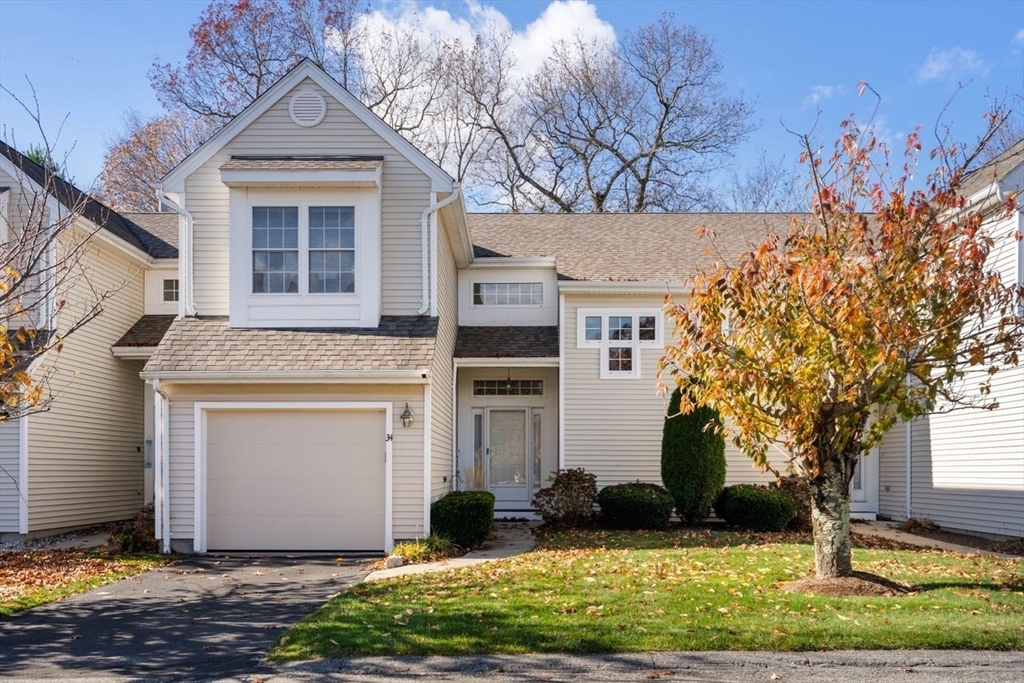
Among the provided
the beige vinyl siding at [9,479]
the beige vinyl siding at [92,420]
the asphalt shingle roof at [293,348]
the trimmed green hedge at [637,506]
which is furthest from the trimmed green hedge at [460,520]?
the beige vinyl siding at [9,479]

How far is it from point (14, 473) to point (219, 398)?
388 cm

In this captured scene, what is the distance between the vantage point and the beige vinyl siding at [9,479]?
14.6 m

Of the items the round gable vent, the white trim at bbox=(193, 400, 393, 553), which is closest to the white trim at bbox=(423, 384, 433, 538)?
the white trim at bbox=(193, 400, 393, 553)

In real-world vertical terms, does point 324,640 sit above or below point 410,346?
below

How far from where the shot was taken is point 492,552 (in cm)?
1327

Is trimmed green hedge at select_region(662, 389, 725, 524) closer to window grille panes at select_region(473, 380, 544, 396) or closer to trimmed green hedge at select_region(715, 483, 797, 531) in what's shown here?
trimmed green hedge at select_region(715, 483, 797, 531)

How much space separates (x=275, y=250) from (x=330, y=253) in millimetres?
846

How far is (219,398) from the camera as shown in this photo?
44.9ft

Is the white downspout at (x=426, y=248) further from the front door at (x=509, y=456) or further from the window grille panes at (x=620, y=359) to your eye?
the front door at (x=509, y=456)

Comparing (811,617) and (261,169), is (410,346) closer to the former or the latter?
(261,169)

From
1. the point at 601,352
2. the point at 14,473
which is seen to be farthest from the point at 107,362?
the point at 601,352

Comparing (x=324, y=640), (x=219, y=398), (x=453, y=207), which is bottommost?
(x=324, y=640)

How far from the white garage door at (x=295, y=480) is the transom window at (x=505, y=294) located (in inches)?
230

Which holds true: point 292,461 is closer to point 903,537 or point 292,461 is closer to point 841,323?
point 841,323
